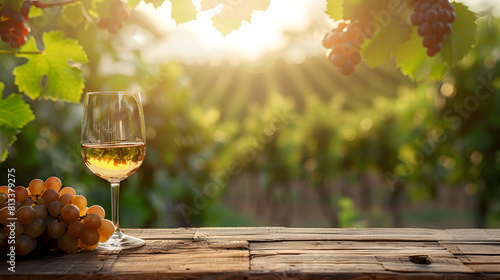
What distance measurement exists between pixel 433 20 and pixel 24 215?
1129 millimetres

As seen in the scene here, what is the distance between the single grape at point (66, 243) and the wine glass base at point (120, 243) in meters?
0.08

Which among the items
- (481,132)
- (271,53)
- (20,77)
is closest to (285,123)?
(481,132)

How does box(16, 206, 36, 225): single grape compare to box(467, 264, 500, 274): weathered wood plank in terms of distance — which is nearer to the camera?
box(467, 264, 500, 274): weathered wood plank

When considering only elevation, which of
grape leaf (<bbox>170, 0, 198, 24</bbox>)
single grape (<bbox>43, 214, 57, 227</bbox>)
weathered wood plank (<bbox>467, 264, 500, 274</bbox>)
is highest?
grape leaf (<bbox>170, 0, 198, 24</bbox>)

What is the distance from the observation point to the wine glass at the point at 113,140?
1.49 meters

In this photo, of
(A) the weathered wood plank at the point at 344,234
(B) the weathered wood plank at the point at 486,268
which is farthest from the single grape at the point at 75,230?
(B) the weathered wood plank at the point at 486,268

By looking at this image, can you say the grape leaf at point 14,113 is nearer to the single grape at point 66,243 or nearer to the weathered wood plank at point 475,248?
the single grape at point 66,243

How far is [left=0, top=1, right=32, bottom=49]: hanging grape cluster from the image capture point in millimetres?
1435

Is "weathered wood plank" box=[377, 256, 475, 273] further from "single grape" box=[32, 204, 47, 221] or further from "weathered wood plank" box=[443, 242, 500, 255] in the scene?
"single grape" box=[32, 204, 47, 221]

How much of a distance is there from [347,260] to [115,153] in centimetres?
70

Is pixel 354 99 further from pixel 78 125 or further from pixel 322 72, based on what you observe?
pixel 78 125

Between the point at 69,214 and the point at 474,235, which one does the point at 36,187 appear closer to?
the point at 69,214

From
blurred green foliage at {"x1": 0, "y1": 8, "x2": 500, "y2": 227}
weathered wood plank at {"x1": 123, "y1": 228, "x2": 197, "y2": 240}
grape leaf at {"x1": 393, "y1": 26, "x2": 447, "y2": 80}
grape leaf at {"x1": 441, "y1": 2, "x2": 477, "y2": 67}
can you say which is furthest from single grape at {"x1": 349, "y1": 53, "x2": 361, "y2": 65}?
blurred green foliage at {"x1": 0, "y1": 8, "x2": 500, "y2": 227}

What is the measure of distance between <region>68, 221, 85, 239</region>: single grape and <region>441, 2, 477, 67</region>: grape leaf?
3.52ft
